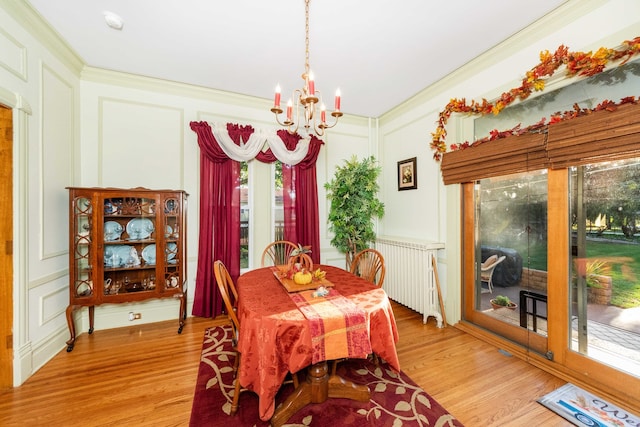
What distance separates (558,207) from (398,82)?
207 centimetres

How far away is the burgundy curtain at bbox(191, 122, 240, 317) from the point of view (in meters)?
3.18

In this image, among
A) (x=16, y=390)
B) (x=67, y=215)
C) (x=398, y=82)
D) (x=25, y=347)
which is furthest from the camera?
(x=398, y=82)

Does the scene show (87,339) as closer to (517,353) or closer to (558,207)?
(517,353)

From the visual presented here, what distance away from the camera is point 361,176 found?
3596 mm

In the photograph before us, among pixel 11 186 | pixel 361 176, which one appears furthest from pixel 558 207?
pixel 11 186

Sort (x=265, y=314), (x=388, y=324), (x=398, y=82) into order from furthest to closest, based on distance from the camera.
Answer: (x=398, y=82) < (x=388, y=324) < (x=265, y=314)

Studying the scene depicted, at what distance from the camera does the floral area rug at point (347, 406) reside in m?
1.63

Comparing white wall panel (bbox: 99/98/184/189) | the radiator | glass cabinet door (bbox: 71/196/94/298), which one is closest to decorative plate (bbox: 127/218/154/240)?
glass cabinet door (bbox: 71/196/94/298)

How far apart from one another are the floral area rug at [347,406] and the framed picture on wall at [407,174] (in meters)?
2.27

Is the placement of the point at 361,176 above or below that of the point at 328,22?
below

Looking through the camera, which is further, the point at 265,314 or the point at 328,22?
the point at 328,22

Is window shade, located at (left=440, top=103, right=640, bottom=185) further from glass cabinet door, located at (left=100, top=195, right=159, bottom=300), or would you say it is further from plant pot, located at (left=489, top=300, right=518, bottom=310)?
glass cabinet door, located at (left=100, top=195, right=159, bottom=300)

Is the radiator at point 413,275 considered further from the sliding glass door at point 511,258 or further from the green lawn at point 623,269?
the green lawn at point 623,269

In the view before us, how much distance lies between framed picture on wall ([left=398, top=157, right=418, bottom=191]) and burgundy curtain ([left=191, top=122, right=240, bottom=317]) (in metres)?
2.29
